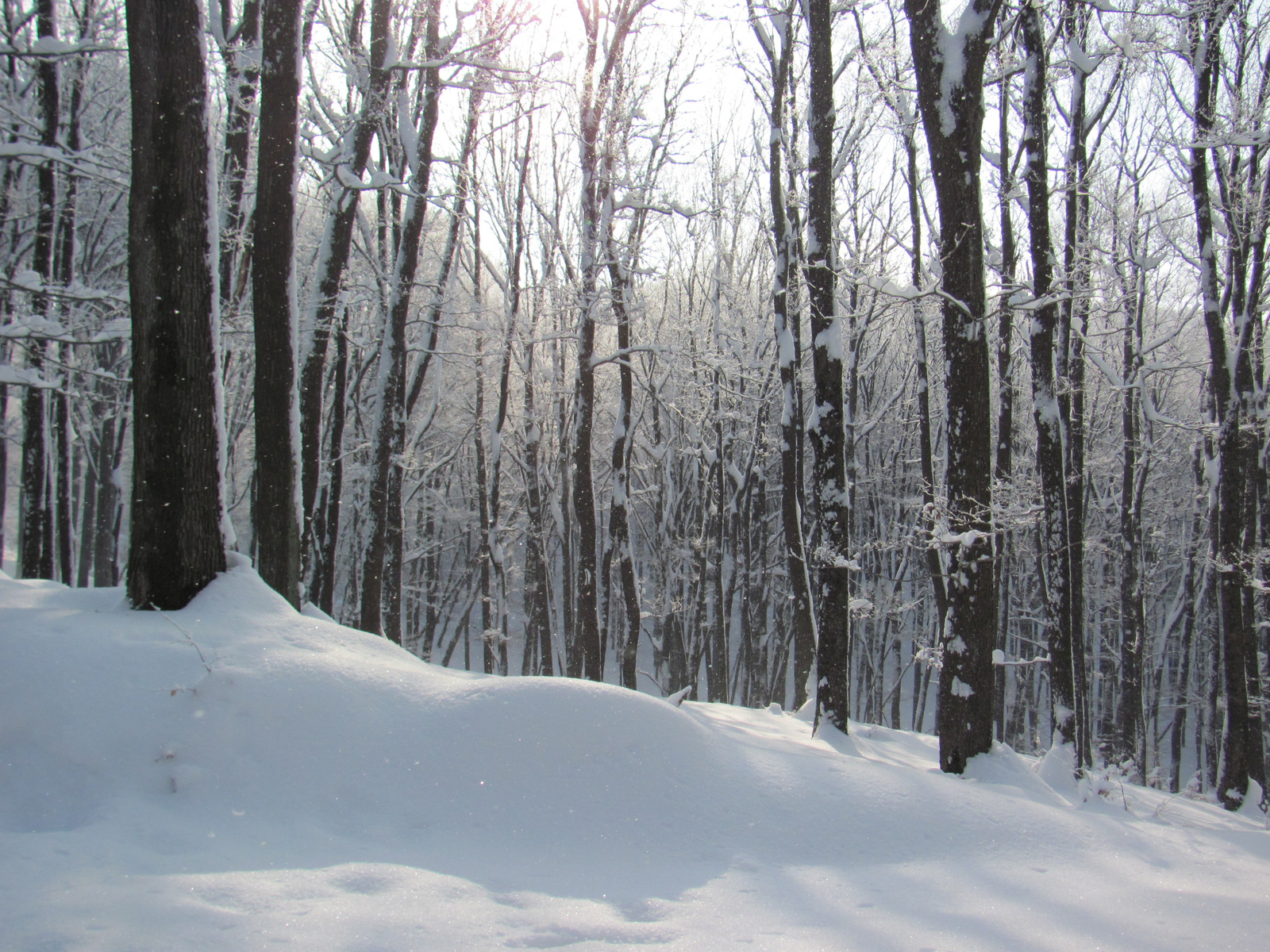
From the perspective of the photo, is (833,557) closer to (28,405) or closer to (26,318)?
(26,318)

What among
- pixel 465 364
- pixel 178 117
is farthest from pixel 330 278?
pixel 465 364

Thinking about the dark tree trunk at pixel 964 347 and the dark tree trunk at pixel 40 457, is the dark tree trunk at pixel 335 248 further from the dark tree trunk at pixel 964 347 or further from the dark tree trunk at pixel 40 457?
the dark tree trunk at pixel 964 347

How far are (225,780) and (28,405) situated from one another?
10512 millimetres

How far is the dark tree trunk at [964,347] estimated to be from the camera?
6809 mm

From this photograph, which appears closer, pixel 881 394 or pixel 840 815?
pixel 840 815

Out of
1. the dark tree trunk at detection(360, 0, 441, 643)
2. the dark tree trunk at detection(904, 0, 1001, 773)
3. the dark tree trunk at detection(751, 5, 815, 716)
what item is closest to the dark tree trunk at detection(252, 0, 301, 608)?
the dark tree trunk at detection(360, 0, 441, 643)

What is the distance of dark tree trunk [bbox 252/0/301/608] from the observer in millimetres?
6449

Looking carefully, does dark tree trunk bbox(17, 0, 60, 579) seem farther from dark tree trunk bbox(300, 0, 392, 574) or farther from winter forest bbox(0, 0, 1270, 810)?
dark tree trunk bbox(300, 0, 392, 574)

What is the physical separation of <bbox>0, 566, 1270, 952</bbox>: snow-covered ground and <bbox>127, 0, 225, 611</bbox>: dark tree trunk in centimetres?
39

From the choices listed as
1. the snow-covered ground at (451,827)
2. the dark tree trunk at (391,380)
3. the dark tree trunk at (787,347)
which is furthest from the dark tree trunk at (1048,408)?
the dark tree trunk at (391,380)

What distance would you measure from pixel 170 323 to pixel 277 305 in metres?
1.83

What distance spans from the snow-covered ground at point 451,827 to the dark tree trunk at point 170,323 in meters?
0.39

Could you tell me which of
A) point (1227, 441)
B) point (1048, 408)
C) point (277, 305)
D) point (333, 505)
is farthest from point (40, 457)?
point (1227, 441)

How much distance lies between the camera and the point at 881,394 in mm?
24859
